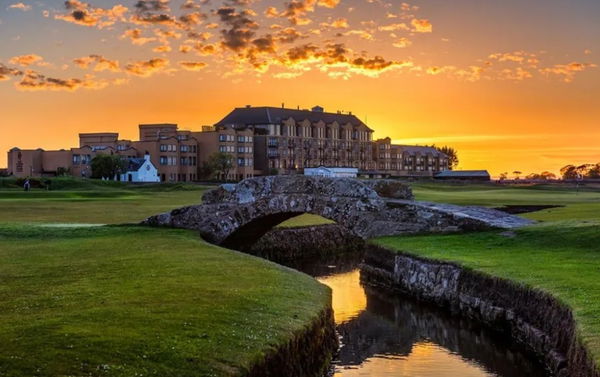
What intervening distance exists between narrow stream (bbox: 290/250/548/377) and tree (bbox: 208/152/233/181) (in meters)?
148

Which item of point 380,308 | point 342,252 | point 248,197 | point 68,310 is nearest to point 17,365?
point 68,310

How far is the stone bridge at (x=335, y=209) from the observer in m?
35.8

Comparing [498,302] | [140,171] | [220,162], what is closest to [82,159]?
[140,171]

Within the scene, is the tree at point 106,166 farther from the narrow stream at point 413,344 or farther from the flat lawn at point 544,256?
the narrow stream at point 413,344

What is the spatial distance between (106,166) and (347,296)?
136 m

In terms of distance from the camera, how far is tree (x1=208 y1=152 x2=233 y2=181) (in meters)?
177

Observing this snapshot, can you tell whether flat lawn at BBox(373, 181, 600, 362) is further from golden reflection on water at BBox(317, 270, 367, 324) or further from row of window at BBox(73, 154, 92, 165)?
row of window at BBox(73, 154, 92, 165)

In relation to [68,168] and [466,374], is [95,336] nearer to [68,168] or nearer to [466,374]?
[466,374]

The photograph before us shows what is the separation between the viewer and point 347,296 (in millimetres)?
31328

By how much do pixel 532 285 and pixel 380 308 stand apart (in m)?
8.31

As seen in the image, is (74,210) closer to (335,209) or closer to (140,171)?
(335,209)

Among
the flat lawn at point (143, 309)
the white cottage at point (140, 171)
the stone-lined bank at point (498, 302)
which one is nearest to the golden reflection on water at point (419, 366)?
the stone-lined bank at point (498, 302)

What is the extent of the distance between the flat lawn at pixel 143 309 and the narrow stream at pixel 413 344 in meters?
2.03

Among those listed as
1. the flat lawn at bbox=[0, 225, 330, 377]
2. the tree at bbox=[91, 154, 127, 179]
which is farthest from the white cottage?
the flat lawn at bbox=[0, 225, 330, 377]
